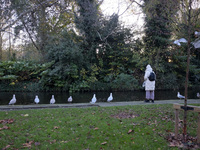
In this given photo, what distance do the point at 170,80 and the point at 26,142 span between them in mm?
18964

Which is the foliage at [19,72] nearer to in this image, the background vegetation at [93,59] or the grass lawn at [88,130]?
the background vegetation at [93,59]

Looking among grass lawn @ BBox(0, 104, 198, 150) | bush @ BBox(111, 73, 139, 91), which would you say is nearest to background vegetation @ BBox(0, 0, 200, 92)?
bush @ BBox(111, 73, 139, 91)

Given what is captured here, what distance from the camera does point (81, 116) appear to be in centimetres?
611

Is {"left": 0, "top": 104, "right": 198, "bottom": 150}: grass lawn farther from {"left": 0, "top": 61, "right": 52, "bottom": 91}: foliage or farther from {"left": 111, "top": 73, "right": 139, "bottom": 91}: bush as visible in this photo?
{"left": 0, "top": 61, "right": 52, "bottom": 91}: foliage

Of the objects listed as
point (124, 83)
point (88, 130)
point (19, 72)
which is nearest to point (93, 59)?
point (124, 83)

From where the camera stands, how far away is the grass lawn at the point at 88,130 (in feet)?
13.2

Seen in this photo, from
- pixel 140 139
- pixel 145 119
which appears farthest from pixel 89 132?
pixel 145 119

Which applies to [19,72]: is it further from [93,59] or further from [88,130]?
[88,130]

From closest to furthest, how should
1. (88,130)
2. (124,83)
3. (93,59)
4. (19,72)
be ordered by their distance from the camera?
(88,130), (124,83), (19,72), (93,59)

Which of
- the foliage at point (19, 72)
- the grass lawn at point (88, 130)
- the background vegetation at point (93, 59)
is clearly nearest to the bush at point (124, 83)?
the background vegetation at point (93, 59)

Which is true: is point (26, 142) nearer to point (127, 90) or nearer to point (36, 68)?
point (127, 90)

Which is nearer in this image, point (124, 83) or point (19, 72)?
point (124, 83)

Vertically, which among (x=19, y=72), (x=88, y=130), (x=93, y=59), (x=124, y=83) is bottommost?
(x=88, y=130)

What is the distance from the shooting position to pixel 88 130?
A: 4.79m
